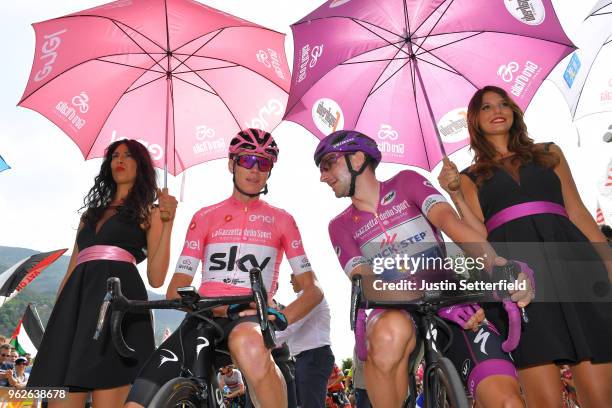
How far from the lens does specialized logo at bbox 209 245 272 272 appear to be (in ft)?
16.4

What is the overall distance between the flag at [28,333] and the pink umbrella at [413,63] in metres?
18.5

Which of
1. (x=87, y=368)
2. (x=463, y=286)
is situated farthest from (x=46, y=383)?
(x=463, y=286)

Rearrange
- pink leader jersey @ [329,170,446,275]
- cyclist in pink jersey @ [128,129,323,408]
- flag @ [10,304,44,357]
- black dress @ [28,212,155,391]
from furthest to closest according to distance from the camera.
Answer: flag @ [10,304,44,357] → black dress @ [28,212,155,391] → pink leader jersey @ [329,170,446,275] → cyclist in pink jersey @ [128,129,323,408]

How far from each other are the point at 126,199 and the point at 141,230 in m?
0.38

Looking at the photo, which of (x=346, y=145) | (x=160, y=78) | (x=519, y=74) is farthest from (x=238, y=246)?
(x=519, y=74)

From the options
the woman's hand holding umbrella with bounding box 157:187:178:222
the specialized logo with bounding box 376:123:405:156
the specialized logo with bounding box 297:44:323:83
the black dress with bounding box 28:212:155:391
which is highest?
the specialized logo with bounding box 297:44:323:83

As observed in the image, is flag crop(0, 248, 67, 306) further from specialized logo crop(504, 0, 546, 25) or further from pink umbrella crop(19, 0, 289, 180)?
specialized logo crop(504, 0, 546, 25)

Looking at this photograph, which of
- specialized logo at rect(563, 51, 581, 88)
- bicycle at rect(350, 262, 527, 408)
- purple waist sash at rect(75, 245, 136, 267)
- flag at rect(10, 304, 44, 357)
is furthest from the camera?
flag at rect(10, 304, 44, 357)

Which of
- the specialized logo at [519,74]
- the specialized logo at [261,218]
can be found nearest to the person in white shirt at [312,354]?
the specialized logo at [261,218]

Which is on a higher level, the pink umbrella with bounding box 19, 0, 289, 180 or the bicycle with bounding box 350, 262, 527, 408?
the pink umbrella with bounding box 19, 0, 289, 180

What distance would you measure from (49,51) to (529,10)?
4952 millimetres

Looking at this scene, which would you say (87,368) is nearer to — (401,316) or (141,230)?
(141,230)

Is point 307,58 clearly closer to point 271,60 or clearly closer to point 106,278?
point 271,60

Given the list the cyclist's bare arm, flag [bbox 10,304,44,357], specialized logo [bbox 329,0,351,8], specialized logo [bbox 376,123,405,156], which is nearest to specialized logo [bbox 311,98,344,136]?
specialized logo [bbox 376,123,405,156]
